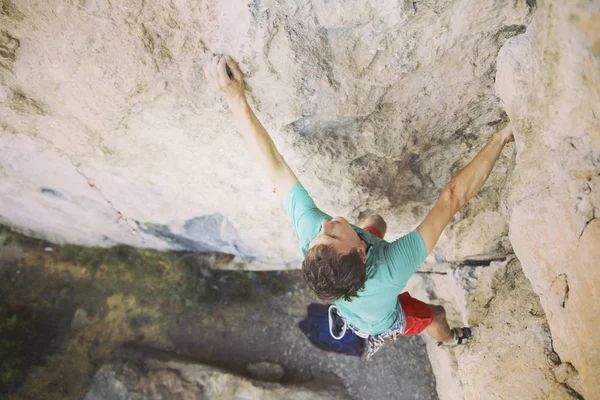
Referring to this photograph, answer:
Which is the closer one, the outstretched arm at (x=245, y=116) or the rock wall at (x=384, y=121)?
the rock wall at (x=384, y=121)

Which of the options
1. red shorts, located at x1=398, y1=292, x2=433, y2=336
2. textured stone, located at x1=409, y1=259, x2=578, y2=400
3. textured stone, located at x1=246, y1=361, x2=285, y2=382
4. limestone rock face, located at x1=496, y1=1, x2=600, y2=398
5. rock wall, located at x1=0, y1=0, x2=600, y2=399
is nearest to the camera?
limestone rock face, located at x1=496, y1=1, x2=600, y2=398

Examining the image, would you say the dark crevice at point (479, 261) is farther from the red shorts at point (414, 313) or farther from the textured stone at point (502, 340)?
the red shorts at point (414, 313)

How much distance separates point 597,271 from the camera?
139cm

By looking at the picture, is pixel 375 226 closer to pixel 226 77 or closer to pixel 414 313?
pixel 414 313

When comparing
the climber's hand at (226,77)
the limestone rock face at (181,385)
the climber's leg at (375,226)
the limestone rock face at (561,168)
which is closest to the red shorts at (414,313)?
the climber's leg at (375,226)

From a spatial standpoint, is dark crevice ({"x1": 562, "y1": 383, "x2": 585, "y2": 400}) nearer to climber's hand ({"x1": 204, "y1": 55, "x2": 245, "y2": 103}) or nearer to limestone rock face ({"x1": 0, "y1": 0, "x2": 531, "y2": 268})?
limestone rock face ({"x1": 0, "y1": 0, "x2": 531, "y2": 268})

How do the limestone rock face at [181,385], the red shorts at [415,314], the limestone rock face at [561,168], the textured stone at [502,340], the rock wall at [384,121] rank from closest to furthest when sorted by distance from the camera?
1. the limestone rock face at [561,168]
2. the rock wall at [384,121]
3. the textured stone at [502,340]
4. the red shorts at [415,314]
5. the limestone rock face at [181,385]

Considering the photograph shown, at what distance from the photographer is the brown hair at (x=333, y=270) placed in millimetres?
1829

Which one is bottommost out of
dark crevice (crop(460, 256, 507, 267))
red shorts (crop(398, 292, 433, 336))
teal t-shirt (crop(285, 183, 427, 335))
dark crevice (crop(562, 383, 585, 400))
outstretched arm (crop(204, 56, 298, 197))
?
dark crevice (crop(562, 383, 585, 400))

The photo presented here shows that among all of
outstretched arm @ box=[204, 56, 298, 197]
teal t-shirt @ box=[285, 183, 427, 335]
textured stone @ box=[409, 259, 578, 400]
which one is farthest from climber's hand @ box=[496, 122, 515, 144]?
outstretched arm @ box=[204, 56, 298, 197]

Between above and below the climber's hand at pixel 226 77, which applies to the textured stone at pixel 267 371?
below

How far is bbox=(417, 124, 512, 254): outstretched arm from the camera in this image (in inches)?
77.8

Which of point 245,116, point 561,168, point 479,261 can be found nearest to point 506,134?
point 561,168

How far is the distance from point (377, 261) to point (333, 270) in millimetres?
313
